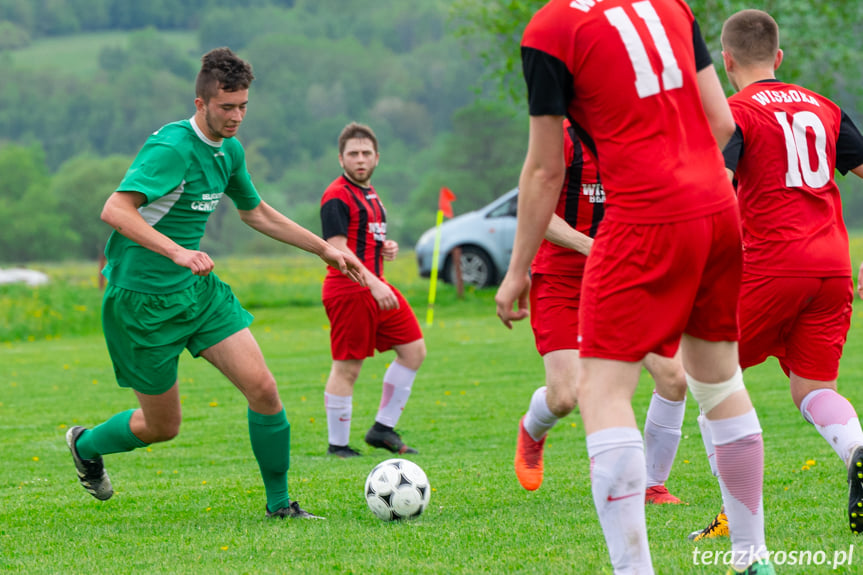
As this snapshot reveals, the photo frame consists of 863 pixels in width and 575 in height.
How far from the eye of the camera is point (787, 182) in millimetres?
4539

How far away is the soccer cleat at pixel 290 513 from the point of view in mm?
5277

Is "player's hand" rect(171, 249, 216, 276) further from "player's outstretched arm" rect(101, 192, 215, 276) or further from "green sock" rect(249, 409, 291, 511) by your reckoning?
"green sock" rect(249, 409, 291, 511)

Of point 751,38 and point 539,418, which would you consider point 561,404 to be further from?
point 751,38

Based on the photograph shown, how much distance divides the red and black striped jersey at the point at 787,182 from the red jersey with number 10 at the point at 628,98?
1.39 metres

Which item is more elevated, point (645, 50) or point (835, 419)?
point (645, 50)

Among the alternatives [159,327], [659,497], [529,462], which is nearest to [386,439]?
[529,462]

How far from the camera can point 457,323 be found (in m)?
20.1

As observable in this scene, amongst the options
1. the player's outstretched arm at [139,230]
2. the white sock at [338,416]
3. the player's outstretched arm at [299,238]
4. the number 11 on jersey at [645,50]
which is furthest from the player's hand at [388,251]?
the number 11 on jersey at [645,50]

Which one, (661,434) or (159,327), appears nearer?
(159,327)

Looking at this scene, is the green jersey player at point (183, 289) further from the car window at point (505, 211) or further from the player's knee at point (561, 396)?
the car window at point (505, 211)

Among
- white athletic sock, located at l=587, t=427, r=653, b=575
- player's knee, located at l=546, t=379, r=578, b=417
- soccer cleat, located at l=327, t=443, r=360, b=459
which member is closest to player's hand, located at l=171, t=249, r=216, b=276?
player's knee, located at l=546, t=379, r=578, b=417

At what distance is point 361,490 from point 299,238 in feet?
5.21

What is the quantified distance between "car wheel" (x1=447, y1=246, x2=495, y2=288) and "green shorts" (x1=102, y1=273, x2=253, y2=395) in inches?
709

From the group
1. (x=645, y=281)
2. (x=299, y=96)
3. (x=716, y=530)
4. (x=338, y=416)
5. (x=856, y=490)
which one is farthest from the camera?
(x=299, y=96)
